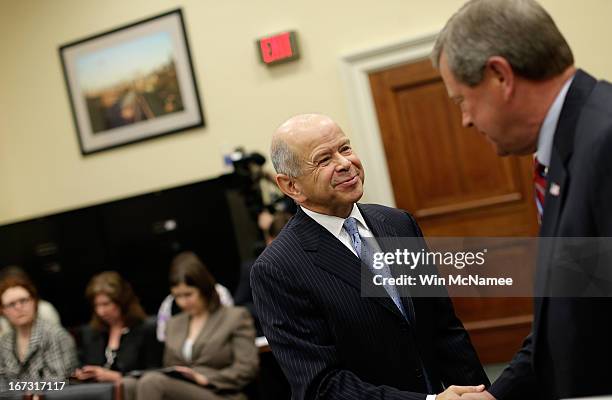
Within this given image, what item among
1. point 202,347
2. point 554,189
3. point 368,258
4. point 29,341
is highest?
point 554,189

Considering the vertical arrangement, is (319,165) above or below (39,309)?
above

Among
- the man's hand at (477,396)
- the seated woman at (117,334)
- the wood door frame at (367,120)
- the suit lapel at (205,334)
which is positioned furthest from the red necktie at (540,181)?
the wood door frame at (367,120)

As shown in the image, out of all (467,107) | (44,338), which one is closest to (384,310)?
(467,107)

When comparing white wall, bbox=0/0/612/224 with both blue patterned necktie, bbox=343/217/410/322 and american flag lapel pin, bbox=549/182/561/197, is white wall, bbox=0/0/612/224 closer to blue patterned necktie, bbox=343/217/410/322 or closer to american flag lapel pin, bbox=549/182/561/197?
blue patterned necktie, bbox=343/217/410/322

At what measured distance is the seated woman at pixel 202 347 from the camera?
13.5 feet

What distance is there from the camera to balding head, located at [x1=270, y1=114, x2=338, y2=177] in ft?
6.52

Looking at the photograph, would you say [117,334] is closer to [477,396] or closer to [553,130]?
[477,396]

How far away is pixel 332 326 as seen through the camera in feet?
6.11

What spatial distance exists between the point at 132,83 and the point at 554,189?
207 inches

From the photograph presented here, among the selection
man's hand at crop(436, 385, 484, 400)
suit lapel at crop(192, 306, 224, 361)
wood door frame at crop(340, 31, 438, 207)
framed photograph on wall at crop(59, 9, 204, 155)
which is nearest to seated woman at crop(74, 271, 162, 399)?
suit lapel at crop(192, 306, 224, 361)

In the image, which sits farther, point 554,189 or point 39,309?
point 39,309

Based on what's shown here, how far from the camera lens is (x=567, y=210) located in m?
1.20

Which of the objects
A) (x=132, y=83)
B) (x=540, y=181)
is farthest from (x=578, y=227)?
(x=132, y=83)

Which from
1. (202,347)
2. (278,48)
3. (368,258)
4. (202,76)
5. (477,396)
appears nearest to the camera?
(477,396)
